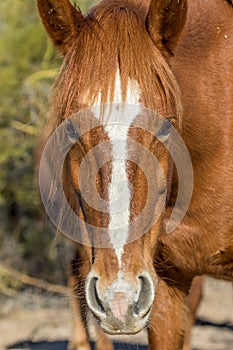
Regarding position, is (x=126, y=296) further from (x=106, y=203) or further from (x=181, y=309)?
(x=181, y=309)

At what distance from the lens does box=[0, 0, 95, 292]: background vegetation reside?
7000 millimetres

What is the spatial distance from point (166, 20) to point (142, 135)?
478 mm

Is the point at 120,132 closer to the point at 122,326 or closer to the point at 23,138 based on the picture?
the point at 122,326

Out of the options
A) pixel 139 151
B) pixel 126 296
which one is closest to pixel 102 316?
pixel 126 296

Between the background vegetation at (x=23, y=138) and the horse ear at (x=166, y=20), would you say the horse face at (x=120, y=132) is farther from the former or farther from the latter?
the background vegetation at (x=23, y=138)

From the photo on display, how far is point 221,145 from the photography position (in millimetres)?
3490

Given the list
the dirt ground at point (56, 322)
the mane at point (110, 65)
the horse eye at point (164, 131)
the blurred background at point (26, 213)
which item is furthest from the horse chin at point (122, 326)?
the blurred background at point (26, 213)

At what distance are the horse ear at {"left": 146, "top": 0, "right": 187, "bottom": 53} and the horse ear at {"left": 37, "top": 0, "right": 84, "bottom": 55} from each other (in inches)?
10.9

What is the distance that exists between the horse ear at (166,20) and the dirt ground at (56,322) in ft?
9.81

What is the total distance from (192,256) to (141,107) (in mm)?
975

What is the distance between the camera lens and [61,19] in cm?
311

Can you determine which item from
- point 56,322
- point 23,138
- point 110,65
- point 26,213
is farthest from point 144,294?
point 26,213

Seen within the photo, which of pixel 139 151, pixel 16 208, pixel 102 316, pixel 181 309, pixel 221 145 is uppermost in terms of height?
pixel 139 151

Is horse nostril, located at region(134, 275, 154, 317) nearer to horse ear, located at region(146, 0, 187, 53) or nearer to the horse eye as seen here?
the horse eye
